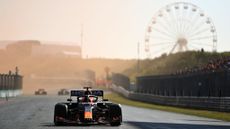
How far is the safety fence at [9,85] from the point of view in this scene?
94.4 m

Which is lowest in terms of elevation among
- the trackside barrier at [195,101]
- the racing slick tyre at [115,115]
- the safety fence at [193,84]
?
the racing slick tyre at [115,115]

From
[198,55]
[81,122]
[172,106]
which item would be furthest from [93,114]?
[198,55]

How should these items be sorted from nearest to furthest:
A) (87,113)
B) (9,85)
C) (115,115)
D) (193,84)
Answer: (87,113) → (115,115) → (193,84) → (9,85)

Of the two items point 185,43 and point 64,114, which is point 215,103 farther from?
point 185,43

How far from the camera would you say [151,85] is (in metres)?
82.7

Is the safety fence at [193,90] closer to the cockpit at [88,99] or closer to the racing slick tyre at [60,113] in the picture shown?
the cockpit at [88,99]

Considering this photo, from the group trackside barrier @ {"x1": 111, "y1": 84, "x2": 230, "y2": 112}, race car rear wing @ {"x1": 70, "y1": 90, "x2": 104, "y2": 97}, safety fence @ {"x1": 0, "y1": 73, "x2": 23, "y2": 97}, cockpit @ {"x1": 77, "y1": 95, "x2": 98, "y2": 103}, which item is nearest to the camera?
cockpit @ {"x1": 77, "y1": 95, "x2": 98, "y2": 103}

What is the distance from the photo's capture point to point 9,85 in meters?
104

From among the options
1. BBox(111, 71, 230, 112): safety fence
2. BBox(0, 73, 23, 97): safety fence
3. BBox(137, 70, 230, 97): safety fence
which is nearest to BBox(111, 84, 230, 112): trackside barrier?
BBox(111, 71, 230, 112): safety fence

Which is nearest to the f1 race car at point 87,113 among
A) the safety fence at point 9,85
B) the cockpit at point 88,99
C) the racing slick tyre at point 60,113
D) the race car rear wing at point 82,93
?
the racing slick tyre at point 60,113

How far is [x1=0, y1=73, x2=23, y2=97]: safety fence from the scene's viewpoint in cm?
9442

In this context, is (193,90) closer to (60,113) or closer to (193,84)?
(193,84)

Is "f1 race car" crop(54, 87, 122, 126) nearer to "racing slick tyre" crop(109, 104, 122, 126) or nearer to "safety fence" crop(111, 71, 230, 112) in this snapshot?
"racing slick tyre" crop(109, 104, 122, 126)

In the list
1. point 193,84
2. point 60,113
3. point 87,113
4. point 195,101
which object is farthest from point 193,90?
point 60,113
